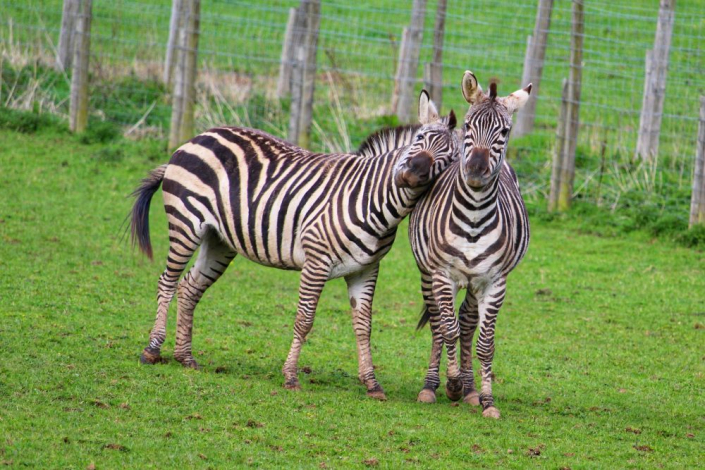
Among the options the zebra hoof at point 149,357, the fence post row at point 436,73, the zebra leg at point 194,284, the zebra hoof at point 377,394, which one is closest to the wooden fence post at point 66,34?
the fence post row at point 436,73

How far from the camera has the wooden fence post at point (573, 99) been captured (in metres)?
12.9

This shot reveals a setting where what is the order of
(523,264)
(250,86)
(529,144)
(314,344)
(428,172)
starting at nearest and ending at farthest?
(428,172) < (314,344) < (523,264) < (529,144) < (250,86)

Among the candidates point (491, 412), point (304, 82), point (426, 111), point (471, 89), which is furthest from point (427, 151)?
point (304, 82)

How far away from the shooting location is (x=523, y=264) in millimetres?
11859

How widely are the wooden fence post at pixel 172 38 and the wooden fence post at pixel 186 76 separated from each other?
430 millimetres

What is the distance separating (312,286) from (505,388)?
196 centimetres

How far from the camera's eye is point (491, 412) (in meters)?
6.75

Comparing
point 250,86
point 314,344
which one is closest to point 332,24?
point 250,86

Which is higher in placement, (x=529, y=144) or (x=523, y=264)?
(x=529, y=144)

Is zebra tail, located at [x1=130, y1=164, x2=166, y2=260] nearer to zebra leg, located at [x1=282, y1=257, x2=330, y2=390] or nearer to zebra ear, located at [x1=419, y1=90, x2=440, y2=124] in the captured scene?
zebra leg, located at [x1=282, y1=257, x2=330, y2=390]

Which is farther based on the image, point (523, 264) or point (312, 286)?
point (523, 264)

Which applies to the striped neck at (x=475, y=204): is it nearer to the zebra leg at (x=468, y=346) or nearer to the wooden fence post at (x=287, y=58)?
the zebra leg at (x=468, y=346)

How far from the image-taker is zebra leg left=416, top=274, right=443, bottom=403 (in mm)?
7199

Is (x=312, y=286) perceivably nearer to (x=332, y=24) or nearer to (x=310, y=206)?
(x=310, y=206)
